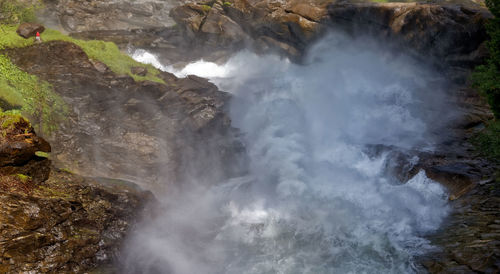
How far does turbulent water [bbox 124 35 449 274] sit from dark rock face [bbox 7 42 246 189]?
1651 mm

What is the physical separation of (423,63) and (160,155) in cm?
1811

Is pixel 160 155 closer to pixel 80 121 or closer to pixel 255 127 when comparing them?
pixel 80 121

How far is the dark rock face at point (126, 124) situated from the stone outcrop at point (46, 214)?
2.71m

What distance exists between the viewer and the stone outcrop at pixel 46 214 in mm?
8008

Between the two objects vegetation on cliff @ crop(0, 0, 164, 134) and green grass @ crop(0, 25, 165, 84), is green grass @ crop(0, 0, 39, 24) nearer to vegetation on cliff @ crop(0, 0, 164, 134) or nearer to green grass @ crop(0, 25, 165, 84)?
vegetation on cliff @ crop(0, 0, 164, 134)

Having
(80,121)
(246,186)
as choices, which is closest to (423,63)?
(246,186)

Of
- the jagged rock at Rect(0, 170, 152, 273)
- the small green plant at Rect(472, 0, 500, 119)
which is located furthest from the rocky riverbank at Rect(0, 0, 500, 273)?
the small green plant at Rect(472, 0, 500, 119)

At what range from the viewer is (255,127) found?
72.0ft

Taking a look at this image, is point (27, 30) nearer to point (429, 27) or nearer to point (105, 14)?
point (105, 14)

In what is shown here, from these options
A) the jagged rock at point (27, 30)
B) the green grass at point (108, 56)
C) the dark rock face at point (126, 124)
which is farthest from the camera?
the green grass at point (108, 56)

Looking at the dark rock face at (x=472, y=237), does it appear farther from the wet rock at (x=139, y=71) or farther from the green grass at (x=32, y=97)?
the wet rock at (x=139, y=71)

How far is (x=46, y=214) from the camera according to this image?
8.82 m

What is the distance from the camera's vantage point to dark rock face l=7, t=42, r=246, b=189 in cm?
1377

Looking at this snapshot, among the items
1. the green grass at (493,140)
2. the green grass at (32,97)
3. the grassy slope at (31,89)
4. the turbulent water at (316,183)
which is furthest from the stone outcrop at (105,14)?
the green grass at (493,140)
